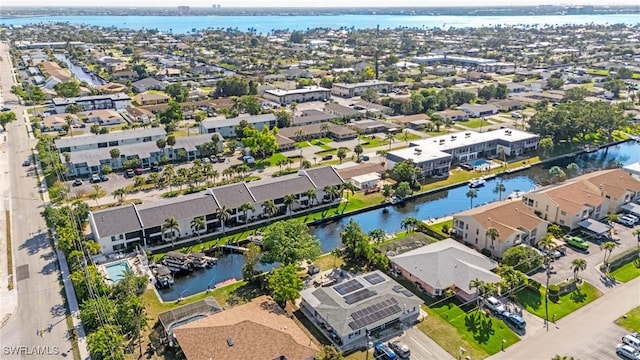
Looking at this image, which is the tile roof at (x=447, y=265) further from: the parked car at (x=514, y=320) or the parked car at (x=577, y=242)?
the parked car at (x=577, y=242)

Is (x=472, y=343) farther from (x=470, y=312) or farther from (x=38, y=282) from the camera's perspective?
(x=38, y=282)

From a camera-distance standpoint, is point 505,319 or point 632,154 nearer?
point 505,319

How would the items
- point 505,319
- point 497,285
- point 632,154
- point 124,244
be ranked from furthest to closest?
1. point 632,154
2. point 124,244
3. point 497,285
4. point 505,319

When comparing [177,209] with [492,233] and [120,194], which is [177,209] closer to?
[120,194]

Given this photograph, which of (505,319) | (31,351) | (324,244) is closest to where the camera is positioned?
(31,351)

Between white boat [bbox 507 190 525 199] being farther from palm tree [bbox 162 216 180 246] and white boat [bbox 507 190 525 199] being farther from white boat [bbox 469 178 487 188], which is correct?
palm tree [bbox 162 216 180 246]

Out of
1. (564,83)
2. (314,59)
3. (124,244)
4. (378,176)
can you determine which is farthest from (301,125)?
(314,59)

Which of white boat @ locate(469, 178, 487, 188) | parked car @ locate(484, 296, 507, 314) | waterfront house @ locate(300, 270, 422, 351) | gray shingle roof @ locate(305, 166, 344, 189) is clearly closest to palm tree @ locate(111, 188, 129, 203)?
gray shingle roof @ locate(305, 166, 344, 189)
